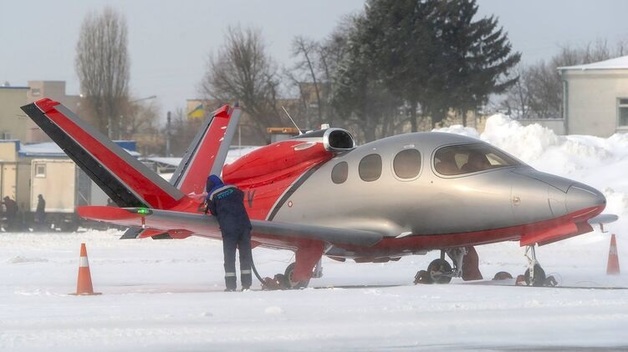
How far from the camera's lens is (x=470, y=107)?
5862 cm

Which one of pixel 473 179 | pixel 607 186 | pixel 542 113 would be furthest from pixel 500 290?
pixel 542 113

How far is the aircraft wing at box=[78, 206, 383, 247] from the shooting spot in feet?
49.1

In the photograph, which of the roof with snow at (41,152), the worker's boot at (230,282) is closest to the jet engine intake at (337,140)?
the worker's boot at (230,282)

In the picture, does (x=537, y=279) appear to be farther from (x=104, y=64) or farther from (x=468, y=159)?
(x=104, y=64)

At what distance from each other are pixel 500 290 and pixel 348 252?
375 cm

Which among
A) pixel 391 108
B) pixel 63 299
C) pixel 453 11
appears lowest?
pixel 63 299

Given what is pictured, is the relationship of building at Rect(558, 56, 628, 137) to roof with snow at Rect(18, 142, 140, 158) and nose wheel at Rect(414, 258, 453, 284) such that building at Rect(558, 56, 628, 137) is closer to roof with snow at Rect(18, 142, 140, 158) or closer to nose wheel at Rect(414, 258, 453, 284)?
roof with snow at Rect(18, 142, 140, 158)

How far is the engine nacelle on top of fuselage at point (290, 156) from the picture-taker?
1728cm

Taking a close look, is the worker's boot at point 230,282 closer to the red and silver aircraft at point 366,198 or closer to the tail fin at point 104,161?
the red and silver aircraft at point 366,198

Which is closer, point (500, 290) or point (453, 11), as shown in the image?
point (500, 290)

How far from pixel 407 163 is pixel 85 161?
5.19 meters

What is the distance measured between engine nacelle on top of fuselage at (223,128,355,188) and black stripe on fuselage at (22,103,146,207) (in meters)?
1.83

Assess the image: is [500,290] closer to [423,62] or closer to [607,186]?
[607,186]

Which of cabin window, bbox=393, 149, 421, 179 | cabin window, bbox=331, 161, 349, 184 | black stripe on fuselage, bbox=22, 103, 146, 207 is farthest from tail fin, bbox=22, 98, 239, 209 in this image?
cabin window, bbox=393, 149, 421, 179
